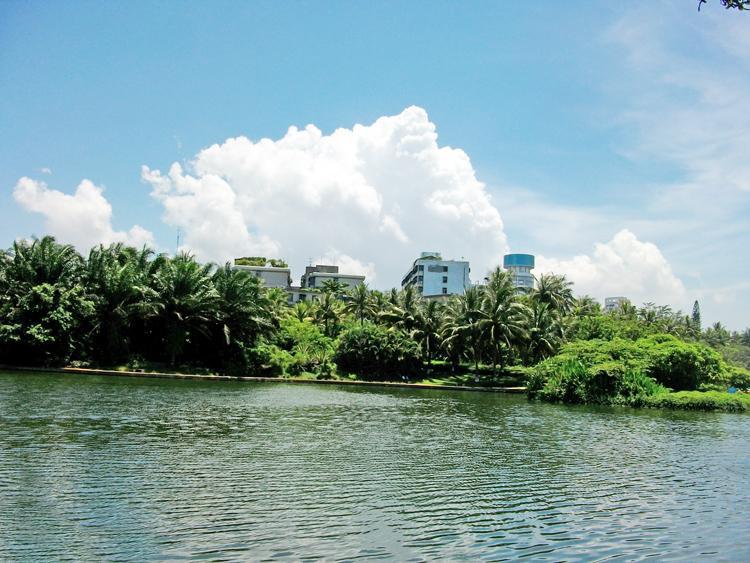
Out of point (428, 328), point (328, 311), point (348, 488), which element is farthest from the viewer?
point (328, 311)

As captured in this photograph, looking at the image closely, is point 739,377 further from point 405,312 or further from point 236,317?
point 236,317

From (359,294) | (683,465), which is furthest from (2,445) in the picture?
(359,294)

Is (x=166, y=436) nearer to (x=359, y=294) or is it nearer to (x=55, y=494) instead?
(x=55, y=494)

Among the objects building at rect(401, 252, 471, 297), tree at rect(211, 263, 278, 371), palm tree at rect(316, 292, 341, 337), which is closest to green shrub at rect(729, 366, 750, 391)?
tree at rect(211, 263, 278, 371)

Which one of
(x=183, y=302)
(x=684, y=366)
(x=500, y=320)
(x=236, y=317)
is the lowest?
(x=684, y=366)

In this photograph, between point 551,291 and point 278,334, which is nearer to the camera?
point 278,334

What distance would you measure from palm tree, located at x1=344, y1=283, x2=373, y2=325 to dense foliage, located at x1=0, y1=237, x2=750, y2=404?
509 centimetres

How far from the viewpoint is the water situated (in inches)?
388

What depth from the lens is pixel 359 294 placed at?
7981 cm

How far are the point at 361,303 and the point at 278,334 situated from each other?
1835cm

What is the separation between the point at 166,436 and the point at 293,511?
941 centimetres

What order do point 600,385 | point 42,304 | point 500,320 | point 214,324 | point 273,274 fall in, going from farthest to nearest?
point 273,274
point 500,320
point 214,324
point 42,304
point 600,385

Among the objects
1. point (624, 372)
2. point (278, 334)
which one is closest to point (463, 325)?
point (278, 334)

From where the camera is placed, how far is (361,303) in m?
80.0
